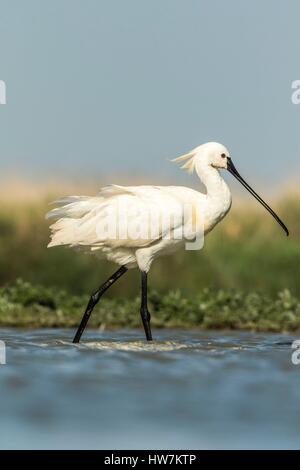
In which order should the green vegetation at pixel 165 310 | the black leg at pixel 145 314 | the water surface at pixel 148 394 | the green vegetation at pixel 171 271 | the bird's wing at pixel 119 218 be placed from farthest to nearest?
the green vegetation at pixel 171 271 < the green vegetation at pixel 165 310 < the black leg at pixel 145 314 < the bird's wing at pixel 119 218 < the water surface at pixel 148 394

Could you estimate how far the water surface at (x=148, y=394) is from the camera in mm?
7293

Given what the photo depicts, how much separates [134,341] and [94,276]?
374 cm

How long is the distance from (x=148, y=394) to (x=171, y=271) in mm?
7020

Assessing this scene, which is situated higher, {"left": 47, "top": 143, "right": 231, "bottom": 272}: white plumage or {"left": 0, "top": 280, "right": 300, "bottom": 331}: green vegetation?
{"left": 47, "top": 143, "right": 231, "bottom": 272}: white plumage

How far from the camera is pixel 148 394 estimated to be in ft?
27.9

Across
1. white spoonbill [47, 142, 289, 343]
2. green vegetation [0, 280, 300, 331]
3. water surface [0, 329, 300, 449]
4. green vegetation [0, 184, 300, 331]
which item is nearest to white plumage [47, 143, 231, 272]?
white spoonbill [47, 142, 289, 343]

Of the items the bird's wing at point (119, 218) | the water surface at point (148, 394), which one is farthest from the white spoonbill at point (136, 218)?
the water surface at point (148, 394)

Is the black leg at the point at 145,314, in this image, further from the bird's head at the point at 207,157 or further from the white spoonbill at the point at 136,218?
the bird's head at the point at 207,157

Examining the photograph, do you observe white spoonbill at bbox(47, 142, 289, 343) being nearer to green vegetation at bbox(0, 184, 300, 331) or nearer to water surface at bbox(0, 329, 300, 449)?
water surface at bbox(0, 329, 300, 449)

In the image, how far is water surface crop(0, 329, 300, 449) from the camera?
729 cm

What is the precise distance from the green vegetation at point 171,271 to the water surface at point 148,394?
7.26 ft

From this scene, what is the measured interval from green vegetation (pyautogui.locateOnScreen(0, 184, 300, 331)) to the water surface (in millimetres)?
2213

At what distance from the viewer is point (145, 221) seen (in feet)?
37.3
